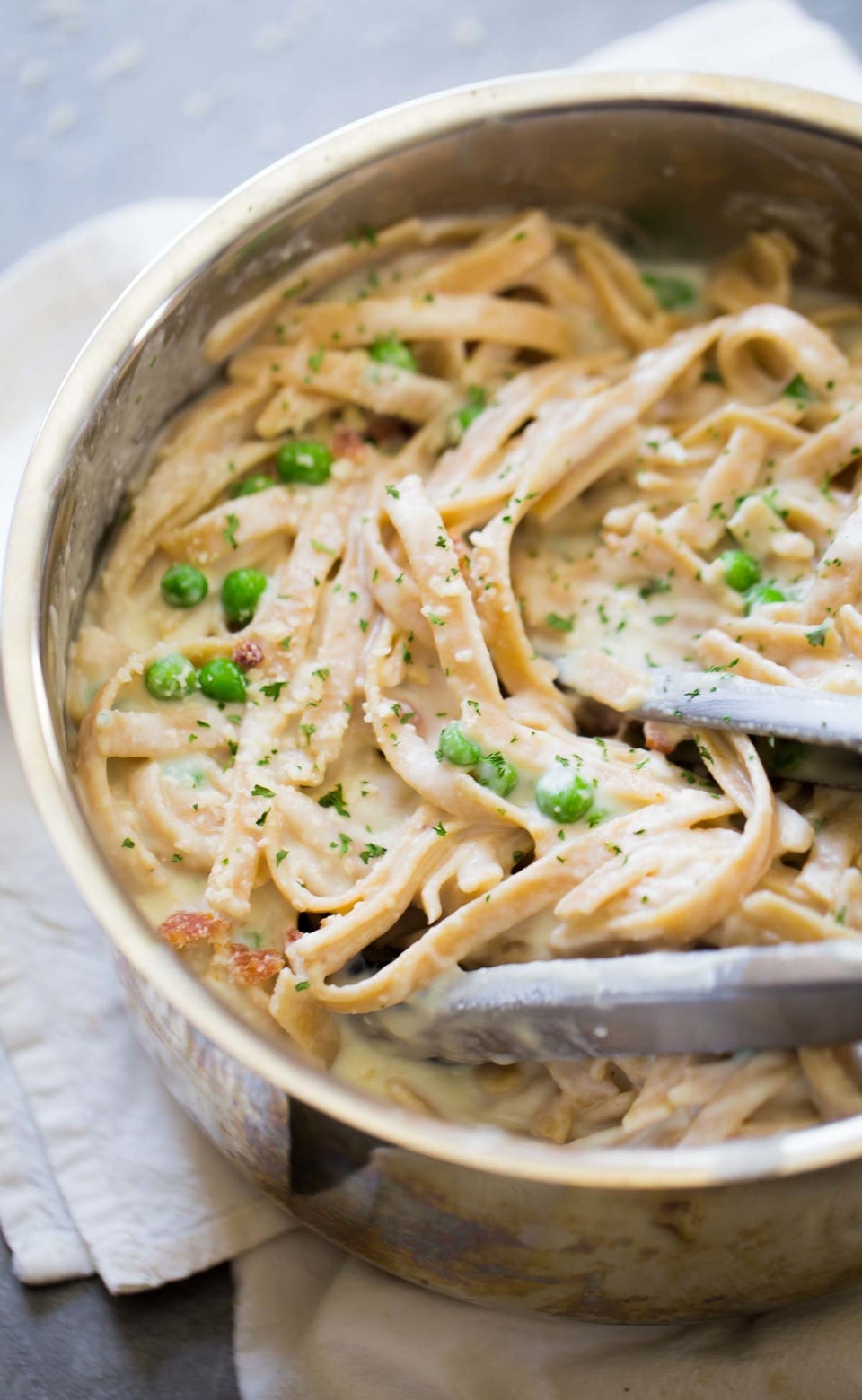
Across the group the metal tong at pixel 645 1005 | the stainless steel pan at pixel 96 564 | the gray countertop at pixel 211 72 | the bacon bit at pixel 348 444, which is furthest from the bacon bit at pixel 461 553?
the gray countertop at pixel 211 72

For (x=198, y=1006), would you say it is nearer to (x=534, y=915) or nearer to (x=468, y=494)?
(x=534, y=915)

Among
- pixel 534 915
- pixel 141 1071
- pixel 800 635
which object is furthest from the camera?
pixel 141 1071

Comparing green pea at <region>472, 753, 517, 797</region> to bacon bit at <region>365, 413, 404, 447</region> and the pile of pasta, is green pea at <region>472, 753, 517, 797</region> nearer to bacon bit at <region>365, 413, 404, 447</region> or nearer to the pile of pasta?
the pile of pasta

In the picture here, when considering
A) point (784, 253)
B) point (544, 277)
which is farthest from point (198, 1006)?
point (784, 253)

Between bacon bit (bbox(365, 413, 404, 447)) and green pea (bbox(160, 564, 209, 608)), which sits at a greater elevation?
bacon bit (bbox(365, 413, 404, 447))

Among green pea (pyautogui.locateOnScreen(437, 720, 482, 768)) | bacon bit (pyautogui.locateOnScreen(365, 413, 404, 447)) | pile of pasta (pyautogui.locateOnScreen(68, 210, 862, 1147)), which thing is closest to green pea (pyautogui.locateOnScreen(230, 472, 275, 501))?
pile of pasta (pyautogui.locateOnScreen(68, 210, 862, 1147))

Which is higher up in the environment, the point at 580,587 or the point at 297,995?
the point at 580,587

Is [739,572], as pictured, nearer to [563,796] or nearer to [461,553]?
[461,553]

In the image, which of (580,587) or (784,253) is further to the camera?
(784,253)
